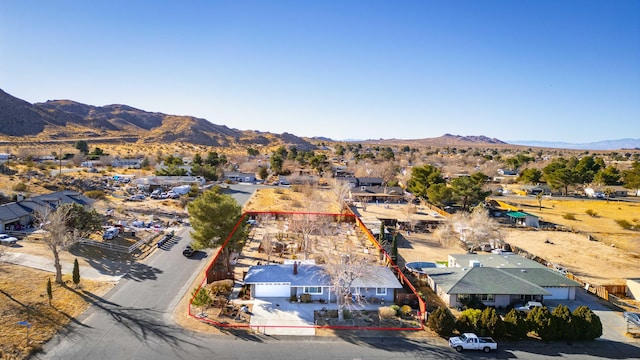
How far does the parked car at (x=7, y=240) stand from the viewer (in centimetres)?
3338

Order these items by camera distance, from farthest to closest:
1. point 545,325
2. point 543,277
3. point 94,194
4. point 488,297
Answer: point 94,194, point 543,277, point 488,297, point 545,325

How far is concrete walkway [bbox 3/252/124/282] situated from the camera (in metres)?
28.8

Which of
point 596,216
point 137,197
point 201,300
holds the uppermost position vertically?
point 137,197

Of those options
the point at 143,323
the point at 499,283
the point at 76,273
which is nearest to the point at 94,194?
the point at 76,273

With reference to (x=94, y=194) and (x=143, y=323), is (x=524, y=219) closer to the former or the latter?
(x=143, y=323)

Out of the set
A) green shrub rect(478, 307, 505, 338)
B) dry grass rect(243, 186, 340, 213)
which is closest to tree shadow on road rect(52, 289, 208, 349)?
green shrub rect(478, 307, 505, 338)

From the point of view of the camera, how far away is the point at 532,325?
890 inches

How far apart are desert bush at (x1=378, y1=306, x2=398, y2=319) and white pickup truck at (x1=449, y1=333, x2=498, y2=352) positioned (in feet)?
13.6

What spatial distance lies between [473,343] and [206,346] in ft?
47.1

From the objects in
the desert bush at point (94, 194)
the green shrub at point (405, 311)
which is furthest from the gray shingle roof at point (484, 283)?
the desert bush at point (94, 194)

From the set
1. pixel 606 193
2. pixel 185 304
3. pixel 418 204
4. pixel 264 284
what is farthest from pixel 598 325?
pixel 606 193

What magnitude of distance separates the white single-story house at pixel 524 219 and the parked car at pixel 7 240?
186 feet

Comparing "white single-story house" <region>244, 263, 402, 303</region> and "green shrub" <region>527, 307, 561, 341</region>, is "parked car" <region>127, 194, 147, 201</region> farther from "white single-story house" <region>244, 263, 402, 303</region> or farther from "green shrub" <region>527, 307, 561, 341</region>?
"green shrub" <region>527, 307, 561, 341</region>

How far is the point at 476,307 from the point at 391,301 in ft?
18.5
